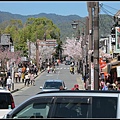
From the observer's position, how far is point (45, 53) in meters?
132

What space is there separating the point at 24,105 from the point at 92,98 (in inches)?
48.8

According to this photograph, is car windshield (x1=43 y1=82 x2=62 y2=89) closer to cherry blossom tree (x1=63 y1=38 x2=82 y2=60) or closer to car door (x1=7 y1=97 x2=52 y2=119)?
car door (x1=7 y1=97 x2=52 y2=119)

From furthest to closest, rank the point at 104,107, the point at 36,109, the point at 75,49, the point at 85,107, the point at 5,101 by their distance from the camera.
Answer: the point at 75,49, the point at 5,101, the point at 36,109, the point at 85,107, the point at 104,107

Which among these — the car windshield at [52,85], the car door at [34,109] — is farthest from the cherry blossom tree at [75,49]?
the car door at [34,109]

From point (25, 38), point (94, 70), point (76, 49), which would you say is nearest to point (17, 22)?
point (25, 38)

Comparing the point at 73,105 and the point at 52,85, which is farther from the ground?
the point at 73,105

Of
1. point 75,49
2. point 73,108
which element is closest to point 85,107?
point 73,108

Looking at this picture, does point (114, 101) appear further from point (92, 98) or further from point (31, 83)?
point (31, 83)

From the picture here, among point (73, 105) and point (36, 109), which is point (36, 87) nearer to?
point (36, 109)

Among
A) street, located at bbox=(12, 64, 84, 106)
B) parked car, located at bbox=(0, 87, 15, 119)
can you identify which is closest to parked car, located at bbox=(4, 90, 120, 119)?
parked car, located at bbox=(0, 87, 15, 119)

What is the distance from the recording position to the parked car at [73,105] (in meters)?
7.20

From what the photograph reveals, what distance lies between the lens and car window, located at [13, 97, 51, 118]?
750 cm

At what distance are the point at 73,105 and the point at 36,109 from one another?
2.22 feet

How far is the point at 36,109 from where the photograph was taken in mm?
7570
